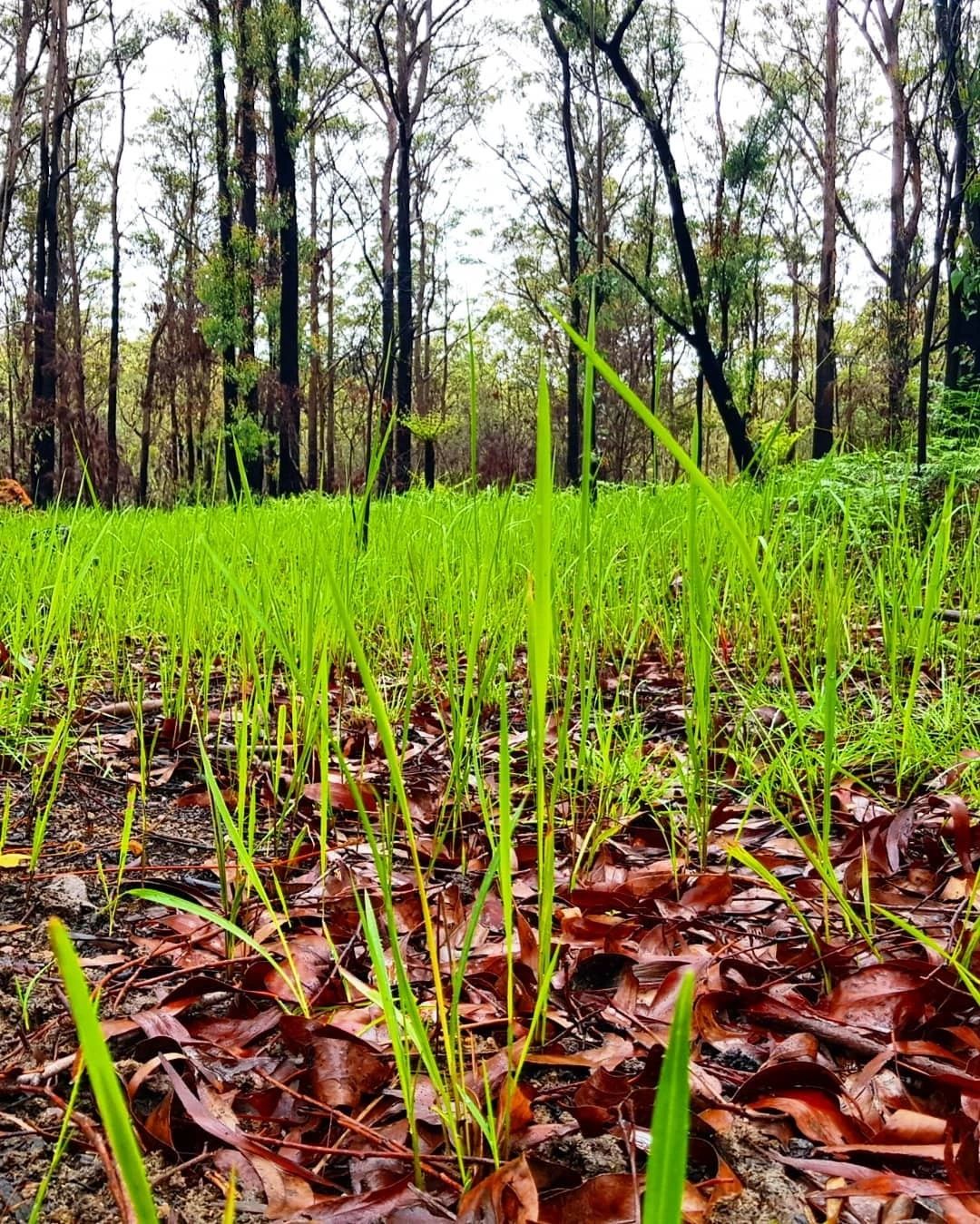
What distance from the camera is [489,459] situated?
16.9 metres

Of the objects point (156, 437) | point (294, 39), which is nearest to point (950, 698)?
point (294, 39)

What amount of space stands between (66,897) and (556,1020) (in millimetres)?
555

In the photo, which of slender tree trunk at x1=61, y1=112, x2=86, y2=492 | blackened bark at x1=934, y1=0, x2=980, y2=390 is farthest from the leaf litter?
slender tree trunk at x1=61, y1=112, x2=86, y2=492

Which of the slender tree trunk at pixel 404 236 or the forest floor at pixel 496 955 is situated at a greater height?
the slender tree trunk at pixel 404 236

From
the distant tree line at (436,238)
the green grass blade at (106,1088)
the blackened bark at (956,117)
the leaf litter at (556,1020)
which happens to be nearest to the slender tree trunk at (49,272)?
the distant tree line at (436,238)

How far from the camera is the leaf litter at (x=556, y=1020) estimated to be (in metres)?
0.51

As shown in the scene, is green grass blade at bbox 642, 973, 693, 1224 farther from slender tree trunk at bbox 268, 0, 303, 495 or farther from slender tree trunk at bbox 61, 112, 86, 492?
slender tree trunk at bbox 268, 0, 303, 495

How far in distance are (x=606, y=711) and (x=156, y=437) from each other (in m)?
25.8

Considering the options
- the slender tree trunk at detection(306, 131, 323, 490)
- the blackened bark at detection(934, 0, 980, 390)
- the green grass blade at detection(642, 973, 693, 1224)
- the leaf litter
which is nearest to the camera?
the green grass blade at detection(642, 973, 693, 1224)

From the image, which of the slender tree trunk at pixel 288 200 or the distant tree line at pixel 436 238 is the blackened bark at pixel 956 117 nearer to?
the distant tree line at pixel 436 238

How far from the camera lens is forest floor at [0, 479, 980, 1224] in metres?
0.52

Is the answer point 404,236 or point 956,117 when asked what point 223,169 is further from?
point 956,117

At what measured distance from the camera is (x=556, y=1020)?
69 centimetres

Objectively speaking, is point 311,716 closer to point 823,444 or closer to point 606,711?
point 606,711
